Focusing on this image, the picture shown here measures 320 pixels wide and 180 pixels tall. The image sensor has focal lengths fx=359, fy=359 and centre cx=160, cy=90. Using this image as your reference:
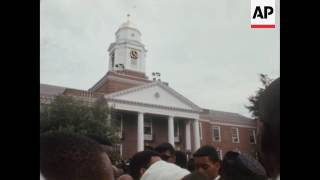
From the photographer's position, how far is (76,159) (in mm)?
970

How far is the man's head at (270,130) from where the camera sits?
34.3 inches

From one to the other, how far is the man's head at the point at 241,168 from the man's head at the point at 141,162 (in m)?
0.25

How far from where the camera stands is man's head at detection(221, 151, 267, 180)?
104 cm

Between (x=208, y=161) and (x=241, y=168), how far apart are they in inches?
10.2

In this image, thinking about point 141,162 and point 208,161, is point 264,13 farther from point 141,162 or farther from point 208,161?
point 141,162

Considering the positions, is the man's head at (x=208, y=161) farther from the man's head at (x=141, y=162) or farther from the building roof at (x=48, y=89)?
the building roof at (x=48, y=89)

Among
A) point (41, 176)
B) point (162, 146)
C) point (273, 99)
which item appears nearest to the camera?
point (273, 99)

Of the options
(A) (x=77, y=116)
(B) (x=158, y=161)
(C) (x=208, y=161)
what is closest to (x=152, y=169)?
(B) (x=158, y=161)

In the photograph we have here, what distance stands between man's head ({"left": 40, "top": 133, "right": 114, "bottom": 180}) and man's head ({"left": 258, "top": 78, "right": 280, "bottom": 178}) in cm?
43
